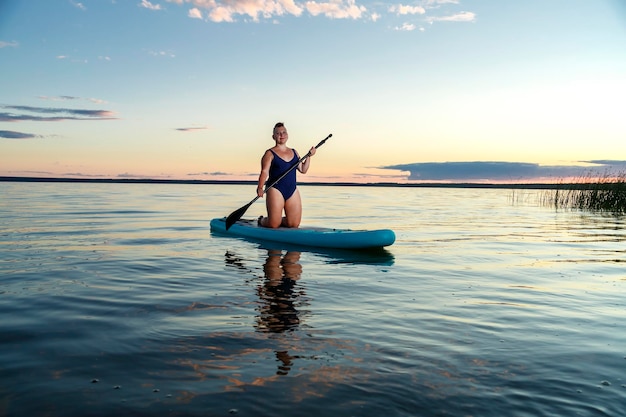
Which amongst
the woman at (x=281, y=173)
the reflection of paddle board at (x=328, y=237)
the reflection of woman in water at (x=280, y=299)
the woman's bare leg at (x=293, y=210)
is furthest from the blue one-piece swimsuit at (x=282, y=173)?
the reflection of woman in water at (x=280, y=299)

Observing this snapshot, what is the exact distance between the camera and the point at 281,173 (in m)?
10.6

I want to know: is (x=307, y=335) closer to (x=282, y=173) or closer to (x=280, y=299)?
(x=280, y=299)

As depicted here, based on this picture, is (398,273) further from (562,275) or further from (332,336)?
(332,336)

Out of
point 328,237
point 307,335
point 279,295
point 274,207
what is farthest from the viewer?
point 274,207

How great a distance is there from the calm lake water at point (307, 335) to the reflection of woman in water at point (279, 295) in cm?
3

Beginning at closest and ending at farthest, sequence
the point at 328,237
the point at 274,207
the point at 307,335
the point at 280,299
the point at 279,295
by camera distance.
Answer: the point at 307,335 < the point at 280,299 < the point at 279,295 < the point at 328,237 < the point at 274,207

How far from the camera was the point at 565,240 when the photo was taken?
473 inches

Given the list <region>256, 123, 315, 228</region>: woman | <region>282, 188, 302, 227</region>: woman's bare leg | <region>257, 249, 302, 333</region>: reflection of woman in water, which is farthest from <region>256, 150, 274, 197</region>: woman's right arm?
<region>257, 249, 302, 333</region>: reflection of woman in water

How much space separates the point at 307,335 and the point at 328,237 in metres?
5.74

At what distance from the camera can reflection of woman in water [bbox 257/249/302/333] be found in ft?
15.0

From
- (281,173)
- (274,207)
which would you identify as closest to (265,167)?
(281,173)

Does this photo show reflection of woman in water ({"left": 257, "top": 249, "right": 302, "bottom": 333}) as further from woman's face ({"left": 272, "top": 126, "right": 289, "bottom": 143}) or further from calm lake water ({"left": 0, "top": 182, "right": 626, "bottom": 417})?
woman's face ({"left": 272, "top": 126, "right": 289, "bottom": 143})

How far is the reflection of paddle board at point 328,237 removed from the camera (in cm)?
960

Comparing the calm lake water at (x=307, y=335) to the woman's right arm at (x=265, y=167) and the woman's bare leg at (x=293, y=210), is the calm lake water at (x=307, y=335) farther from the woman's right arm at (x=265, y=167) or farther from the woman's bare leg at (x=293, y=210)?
the woman's bare leg at (x=293, y=210)
